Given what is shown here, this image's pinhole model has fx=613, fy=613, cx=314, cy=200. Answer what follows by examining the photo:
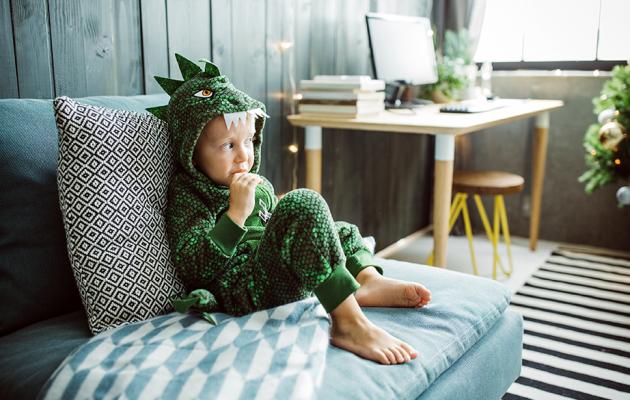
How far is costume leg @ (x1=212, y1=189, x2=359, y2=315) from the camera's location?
1.16m

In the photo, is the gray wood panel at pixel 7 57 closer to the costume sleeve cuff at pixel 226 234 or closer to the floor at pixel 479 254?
the costume sleeve cuff at pixel 226 234

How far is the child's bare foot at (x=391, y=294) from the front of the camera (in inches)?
52.0

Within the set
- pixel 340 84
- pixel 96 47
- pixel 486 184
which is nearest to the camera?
pixel 96 47

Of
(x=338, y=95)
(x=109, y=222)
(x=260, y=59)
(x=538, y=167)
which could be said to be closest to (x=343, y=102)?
(x=338, y=95)

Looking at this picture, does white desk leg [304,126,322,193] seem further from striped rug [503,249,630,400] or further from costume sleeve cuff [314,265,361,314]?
costume sleeve cuff [314,265,361,314]

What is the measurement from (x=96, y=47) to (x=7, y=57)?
247 millimetres

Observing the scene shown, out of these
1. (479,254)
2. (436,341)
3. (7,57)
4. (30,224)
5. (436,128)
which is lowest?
(479,254)

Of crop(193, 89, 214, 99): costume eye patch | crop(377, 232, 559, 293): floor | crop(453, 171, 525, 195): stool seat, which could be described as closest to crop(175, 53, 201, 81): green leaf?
crop(193, 89, 214, 99): costume eye patch

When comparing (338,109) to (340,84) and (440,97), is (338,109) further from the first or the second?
(440,97)

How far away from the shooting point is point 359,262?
1.39 m

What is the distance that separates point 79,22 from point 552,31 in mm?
2629

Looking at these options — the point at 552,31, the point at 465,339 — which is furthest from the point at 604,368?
the point at 552,31

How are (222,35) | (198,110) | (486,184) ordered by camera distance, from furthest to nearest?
(486,184) → (222,35) → (198,110)

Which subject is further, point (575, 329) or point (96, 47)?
point (575, 329)
